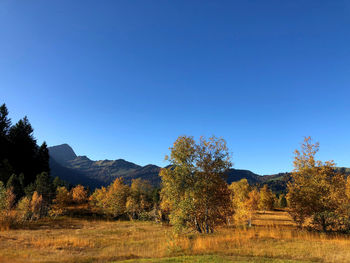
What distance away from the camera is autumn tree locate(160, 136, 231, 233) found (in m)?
18.4

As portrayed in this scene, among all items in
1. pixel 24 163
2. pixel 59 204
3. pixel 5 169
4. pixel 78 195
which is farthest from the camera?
pixel 24 163

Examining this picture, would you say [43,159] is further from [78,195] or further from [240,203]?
[240,203]

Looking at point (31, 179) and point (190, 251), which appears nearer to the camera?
point (190, 251)

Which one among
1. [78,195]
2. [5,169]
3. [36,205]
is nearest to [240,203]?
[36,205]

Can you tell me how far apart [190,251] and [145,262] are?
4.12m

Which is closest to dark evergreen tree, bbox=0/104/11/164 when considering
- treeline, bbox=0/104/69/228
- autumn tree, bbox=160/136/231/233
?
treeline, bbox=0/104/69/228

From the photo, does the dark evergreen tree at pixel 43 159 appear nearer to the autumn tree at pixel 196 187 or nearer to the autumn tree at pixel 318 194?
the autumn tree at pixel 196 187

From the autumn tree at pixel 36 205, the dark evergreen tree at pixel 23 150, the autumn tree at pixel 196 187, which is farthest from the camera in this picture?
the dark evergreen tree at pixel 23 150

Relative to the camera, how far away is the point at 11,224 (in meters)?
37.7

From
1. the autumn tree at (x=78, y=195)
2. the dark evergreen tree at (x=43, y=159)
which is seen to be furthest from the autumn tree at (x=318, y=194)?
the dark evergreen tree at (x=43, y=159)

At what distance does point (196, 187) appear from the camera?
18656 mm

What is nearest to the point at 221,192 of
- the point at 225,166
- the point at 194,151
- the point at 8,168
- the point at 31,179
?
the point at 225,166

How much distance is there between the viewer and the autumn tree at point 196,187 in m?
18.4

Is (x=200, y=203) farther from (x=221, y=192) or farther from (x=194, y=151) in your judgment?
(x=194, y=151)
